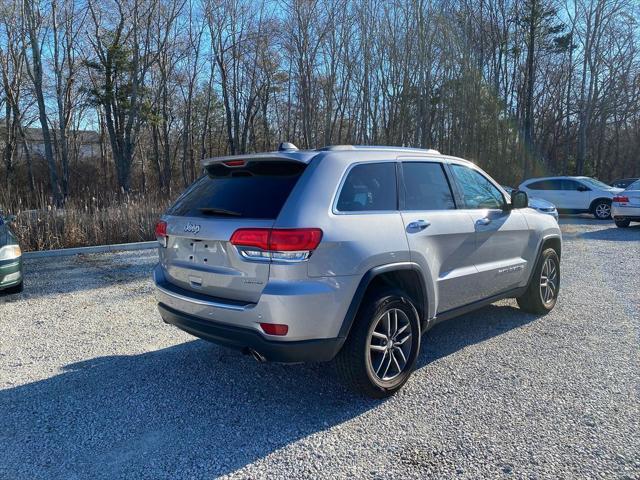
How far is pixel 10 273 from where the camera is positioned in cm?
636

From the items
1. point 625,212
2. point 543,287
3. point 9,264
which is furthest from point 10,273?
point 625,212

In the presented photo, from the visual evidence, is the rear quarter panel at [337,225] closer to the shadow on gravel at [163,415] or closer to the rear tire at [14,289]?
the shadow on gravel at [163,415]

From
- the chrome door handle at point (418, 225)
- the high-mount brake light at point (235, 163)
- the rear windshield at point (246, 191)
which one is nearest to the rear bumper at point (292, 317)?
the rear windshield at point (246, 191)

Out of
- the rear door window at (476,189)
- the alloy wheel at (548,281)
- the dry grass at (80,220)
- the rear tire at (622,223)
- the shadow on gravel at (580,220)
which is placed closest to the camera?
the rear door window at (476,189)

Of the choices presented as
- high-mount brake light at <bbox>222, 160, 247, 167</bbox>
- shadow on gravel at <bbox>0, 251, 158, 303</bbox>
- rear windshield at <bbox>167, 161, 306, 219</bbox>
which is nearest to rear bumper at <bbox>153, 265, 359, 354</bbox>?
rear windshield at <bbox>167, 161, 306, 219</bbox>

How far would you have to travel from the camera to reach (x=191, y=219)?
3.56m

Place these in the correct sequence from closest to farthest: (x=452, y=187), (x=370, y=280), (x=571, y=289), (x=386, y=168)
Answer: (x=370, y=280), (x=386, y=168), (x=452, y=187), (x=571, y=289)

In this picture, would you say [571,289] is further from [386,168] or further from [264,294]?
[264,294]

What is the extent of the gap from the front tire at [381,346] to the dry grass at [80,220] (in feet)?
28.1

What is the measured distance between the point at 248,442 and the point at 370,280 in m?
1.29

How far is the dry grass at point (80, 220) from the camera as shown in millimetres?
9766

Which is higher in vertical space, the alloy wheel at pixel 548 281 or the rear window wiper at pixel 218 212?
the rear window wiper at pixel 218 212

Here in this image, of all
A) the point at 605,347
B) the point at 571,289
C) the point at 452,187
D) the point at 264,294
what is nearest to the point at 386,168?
the point at 452,187

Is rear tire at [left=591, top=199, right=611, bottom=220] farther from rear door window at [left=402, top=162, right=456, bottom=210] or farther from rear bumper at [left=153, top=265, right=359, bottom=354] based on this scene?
rear bumper at [left=153, top=265, right=359, bottom=354]
